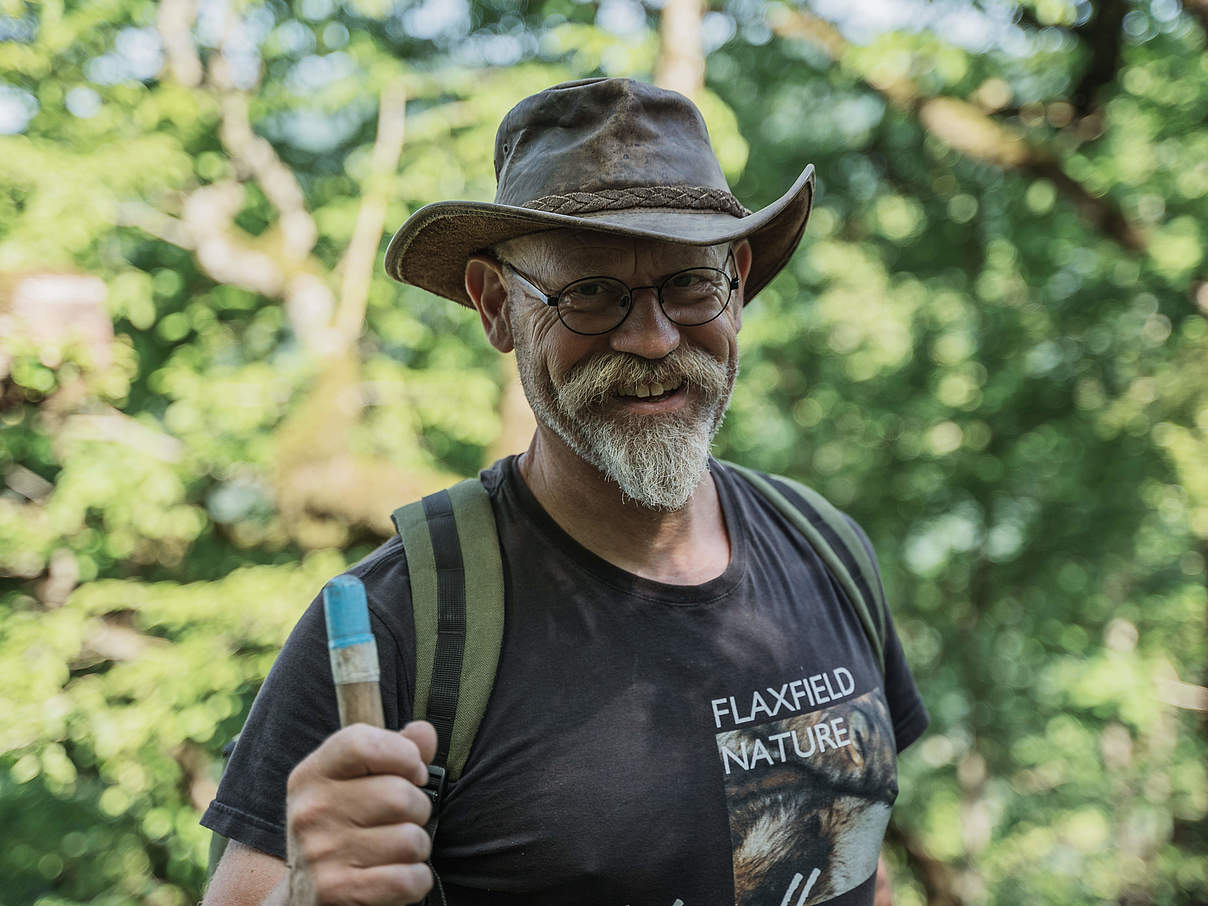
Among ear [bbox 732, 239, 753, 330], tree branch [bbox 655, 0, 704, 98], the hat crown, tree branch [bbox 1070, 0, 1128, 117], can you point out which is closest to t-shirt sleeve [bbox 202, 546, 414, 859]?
the hat crown

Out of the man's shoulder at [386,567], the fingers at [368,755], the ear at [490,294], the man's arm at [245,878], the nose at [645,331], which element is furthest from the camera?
the ear at [490,294]

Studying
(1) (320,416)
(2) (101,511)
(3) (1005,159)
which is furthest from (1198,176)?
(2) (101,511)

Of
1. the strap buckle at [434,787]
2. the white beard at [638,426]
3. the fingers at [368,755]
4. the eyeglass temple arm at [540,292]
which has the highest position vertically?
the eyeglass temple arm at [540,292]

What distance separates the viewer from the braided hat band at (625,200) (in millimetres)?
1655

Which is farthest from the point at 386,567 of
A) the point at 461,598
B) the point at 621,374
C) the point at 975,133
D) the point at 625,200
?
the point at 975,133

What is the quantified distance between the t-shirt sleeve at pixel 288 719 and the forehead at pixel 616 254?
0.65 metres

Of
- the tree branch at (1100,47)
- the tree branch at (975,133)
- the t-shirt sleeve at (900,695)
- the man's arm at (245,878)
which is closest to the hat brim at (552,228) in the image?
the t-shirt sleeve at (900,695)

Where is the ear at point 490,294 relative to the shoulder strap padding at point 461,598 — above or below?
above

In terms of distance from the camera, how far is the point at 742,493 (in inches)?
81.4

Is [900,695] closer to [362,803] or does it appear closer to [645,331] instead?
[645,331]

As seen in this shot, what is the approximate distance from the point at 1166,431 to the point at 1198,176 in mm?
2074

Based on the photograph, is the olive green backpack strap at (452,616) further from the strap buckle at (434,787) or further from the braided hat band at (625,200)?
the braided hat band at (625,200)

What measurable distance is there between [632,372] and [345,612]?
0.78m

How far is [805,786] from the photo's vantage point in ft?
5.51
